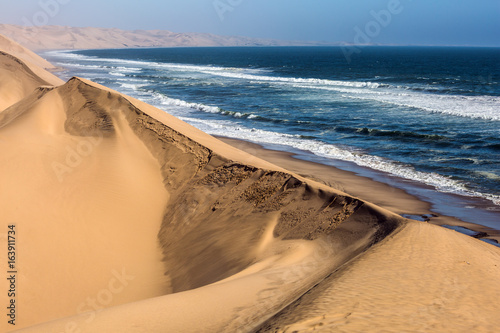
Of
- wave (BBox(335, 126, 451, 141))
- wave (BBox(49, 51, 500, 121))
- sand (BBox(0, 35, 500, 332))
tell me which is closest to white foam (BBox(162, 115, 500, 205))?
wave (BBox(335, 126, 451, 141))

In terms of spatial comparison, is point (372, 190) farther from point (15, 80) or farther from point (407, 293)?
point (15, 80)

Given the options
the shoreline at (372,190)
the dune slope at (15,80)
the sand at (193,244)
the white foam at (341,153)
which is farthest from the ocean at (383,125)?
the dune slope at (15,80)

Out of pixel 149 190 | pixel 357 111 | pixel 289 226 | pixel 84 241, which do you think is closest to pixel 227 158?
pixel 149 190

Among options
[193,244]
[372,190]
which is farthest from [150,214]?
[372,190]

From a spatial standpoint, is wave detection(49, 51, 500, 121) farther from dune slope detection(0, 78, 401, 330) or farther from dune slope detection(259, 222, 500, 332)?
dune slope detection(259, 222, 500, 332)

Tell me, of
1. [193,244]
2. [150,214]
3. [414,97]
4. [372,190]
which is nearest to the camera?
[193,244]

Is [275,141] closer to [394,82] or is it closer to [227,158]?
[227,158]

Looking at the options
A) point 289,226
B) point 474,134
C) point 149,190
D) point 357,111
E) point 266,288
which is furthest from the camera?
point 357,111
